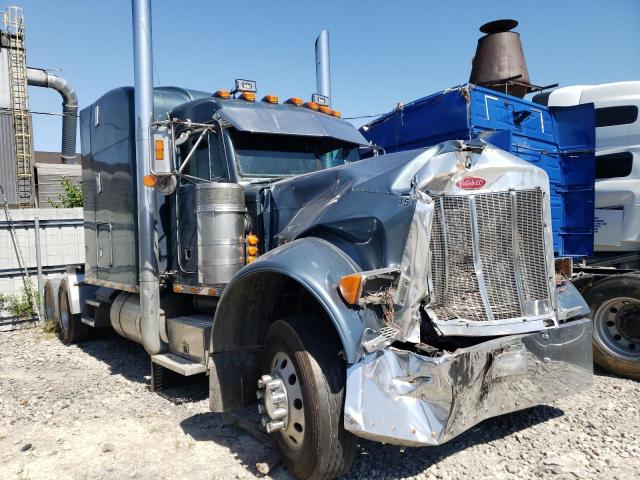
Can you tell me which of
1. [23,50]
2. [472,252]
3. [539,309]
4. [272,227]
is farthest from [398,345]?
[23,50]

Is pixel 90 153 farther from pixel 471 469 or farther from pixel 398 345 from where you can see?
pixel 471 469

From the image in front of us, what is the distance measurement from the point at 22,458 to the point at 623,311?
5.78m

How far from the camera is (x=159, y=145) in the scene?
14.7 feet

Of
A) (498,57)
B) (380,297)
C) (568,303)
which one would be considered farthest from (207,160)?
(498,57)

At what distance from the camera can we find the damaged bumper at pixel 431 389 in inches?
114

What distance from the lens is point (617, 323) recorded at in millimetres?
5777

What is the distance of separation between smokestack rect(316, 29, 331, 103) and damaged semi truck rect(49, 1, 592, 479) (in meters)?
4.33

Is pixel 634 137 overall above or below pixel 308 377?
above

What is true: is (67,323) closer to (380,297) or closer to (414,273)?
(380,297)

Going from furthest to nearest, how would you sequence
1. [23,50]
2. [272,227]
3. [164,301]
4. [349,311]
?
[23,50], [164,301], [272,227], [349,311]

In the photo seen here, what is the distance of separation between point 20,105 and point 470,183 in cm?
2277

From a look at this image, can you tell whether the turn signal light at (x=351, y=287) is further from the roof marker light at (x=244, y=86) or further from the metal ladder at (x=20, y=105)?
the metal ladder at (x=20, y=105)

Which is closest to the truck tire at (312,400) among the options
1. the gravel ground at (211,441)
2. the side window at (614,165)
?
the gravel ground at (211,441)

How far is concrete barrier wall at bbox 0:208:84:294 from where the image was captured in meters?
9.15
